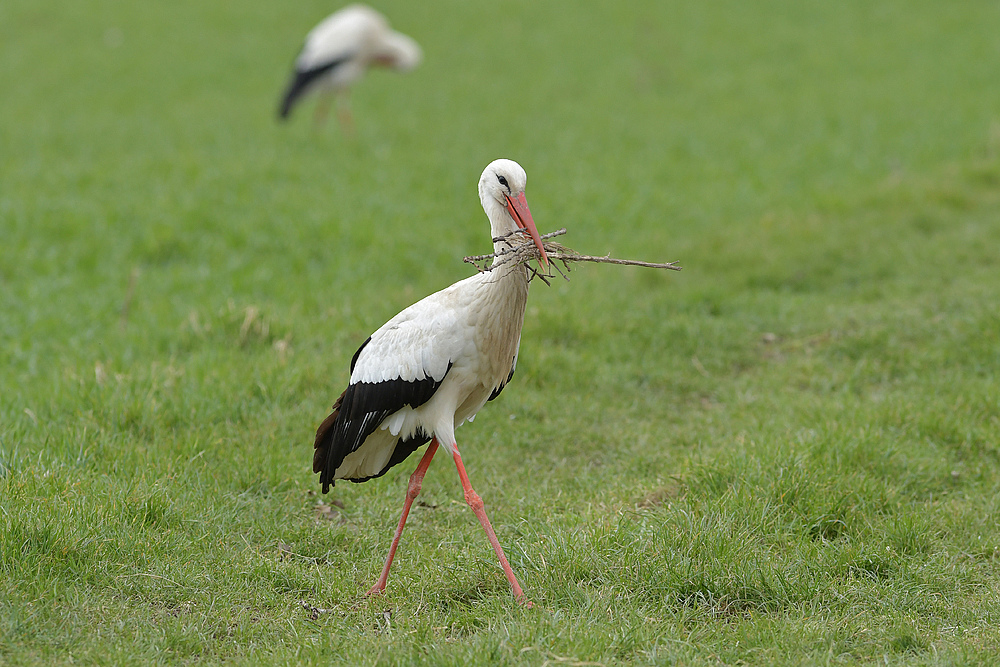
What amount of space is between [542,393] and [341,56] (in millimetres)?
9601

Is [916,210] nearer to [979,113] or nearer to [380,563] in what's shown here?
[979,113]

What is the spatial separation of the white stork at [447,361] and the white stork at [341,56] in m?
9.62

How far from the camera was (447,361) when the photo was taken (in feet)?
12.1

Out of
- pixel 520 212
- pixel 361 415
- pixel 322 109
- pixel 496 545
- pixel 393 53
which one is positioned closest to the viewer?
pixel 496 545

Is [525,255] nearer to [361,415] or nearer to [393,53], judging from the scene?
[361,415]

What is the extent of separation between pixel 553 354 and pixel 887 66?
12.1 meters

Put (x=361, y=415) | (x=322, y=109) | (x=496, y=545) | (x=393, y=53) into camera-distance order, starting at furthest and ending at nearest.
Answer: (x=393, y=53) → (x=322, y=109) → (x=361, y=415) → (x=496, y=545)

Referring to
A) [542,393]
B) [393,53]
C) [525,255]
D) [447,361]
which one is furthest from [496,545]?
[393,53]

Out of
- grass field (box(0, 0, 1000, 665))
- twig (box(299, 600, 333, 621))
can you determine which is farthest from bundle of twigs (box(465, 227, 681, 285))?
twig (box(299, 600, 333, 621))

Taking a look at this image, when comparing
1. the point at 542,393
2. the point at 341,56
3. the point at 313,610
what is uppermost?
the point at 341,56

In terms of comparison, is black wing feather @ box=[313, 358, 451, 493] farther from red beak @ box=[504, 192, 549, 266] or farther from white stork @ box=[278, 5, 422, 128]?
white stork @ box=[278, 5, 422, 128]

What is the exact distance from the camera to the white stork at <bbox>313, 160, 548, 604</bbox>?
145 inches

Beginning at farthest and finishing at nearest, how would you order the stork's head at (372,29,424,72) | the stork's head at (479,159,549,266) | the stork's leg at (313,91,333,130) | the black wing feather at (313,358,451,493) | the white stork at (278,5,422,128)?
the stork's head at (372,29,424,72)
the stork's leg at (313,91,333,130)
the white stork at (278,5,422,128)
the black wing feather at (313,358,451,493)
the stork's head at (479,159,549,266)

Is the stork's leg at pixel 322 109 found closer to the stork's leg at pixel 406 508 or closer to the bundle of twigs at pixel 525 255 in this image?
the stork's leg at pixel 406 508
